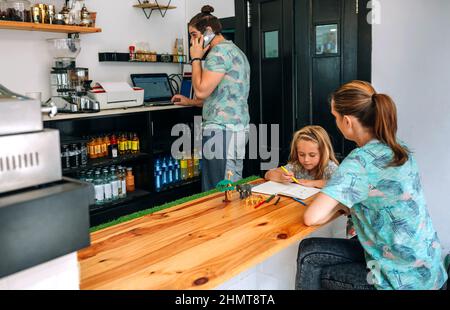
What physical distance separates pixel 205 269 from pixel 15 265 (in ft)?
1.78

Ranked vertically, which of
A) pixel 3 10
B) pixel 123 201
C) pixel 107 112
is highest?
pixel 3 10

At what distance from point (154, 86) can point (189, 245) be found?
286 centimetres

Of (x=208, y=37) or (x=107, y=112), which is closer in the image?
(x=208, y=37)

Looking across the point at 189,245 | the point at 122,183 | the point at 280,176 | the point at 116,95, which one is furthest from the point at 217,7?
the point at 189,245

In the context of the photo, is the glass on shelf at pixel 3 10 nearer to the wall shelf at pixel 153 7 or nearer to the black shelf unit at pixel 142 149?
the black shelf unit at pixel 142 149

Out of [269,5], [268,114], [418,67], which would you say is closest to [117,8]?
[269,5]

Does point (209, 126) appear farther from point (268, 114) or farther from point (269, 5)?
point (269, 5)

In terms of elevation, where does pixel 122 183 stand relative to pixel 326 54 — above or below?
below

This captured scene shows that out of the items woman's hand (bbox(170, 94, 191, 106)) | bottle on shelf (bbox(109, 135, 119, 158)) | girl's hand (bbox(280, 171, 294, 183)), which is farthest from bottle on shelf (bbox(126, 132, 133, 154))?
girl's hand (bbox(280, 171, 294, 183))

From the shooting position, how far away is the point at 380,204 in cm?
155

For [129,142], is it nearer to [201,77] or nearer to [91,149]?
[91,149]

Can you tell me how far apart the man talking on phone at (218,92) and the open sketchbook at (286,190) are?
0.70m

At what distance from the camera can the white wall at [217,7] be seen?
13.1 feet

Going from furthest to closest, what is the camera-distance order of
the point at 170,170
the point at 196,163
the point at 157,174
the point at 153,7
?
the point at 196,163
the point at 153,7
the point at 170,170
the point at 157,174
